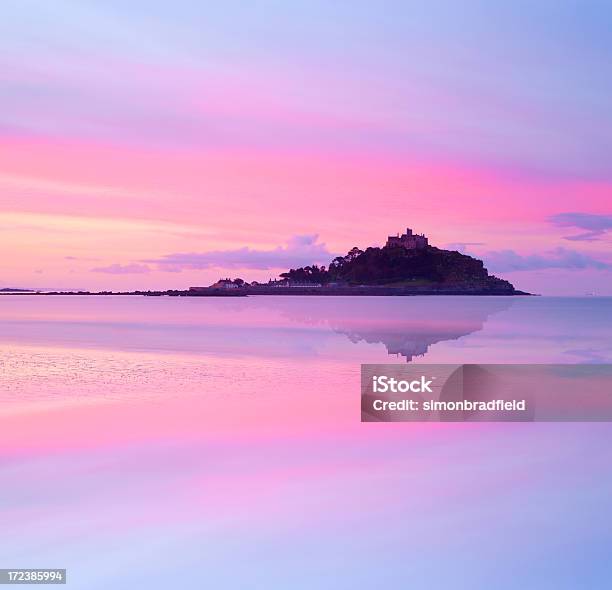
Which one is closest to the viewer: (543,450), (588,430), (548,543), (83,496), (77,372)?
(548,543)

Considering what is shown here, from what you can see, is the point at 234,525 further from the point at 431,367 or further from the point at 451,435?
the point at 431,367

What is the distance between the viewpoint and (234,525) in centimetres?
686

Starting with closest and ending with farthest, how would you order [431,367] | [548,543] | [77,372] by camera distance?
[548,543]
[77,372]
[431,367]

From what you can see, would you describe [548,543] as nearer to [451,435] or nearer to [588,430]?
[451,435]

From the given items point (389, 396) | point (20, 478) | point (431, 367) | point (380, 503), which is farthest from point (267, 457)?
point (431, 367)

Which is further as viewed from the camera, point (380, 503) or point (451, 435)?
point (451, 435)

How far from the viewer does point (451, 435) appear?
10500 millimetres

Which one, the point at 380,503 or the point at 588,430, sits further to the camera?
the point at 588,430

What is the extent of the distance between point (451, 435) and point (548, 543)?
381 cm

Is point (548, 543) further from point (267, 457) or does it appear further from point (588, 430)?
point (588, 430)

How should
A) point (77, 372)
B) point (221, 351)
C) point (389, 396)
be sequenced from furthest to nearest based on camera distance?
point (221, 351) < point (77, 372) < point (389, 396)

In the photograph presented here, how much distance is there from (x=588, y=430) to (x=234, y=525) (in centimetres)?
654

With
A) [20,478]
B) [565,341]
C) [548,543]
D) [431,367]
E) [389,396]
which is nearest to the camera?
[548,543]

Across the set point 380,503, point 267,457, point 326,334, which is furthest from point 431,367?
point 326,334
